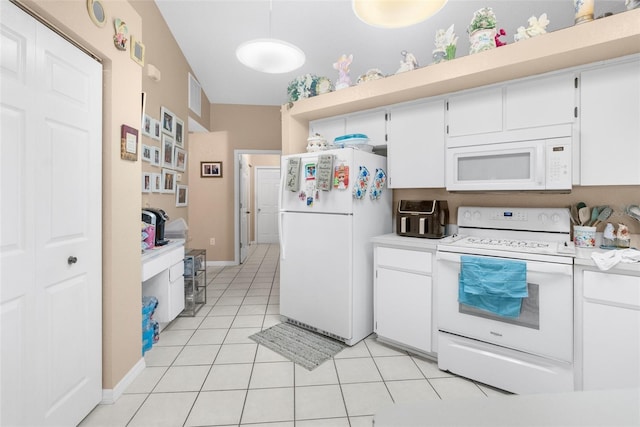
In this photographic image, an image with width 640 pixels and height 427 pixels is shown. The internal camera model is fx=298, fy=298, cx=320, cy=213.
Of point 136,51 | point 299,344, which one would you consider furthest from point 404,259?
point 136,51

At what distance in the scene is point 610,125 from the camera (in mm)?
1839

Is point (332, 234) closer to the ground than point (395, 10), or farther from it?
closer to the ground

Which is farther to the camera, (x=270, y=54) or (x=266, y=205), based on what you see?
(x=266, y=205)

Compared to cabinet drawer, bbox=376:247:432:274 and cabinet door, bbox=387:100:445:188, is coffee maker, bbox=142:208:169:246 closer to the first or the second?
cabinet drawer, bbox=376:247:432:274

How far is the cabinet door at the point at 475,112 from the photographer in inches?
87.0

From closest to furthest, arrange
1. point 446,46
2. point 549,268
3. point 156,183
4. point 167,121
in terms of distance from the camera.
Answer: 1. point 549,268
2. point 446,46
3. point 156,183
4. point 167,121

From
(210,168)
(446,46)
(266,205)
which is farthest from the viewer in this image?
(266,205)

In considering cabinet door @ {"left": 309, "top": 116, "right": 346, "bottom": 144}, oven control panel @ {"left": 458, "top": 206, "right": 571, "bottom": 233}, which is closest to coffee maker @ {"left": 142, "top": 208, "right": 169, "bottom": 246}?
cabinet door @ {"left": 309, "top": 116, "right": 346, "bottom": 144}

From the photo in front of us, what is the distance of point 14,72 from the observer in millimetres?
1237

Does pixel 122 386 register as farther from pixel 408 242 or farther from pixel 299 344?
pixel 408 242

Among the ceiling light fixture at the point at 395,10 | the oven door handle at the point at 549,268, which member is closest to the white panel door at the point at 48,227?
the ceiling light fixture at the point at 395,10

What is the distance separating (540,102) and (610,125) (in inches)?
16.1

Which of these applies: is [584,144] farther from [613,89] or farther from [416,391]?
[416,391]

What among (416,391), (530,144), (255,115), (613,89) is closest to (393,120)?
(530,144)
